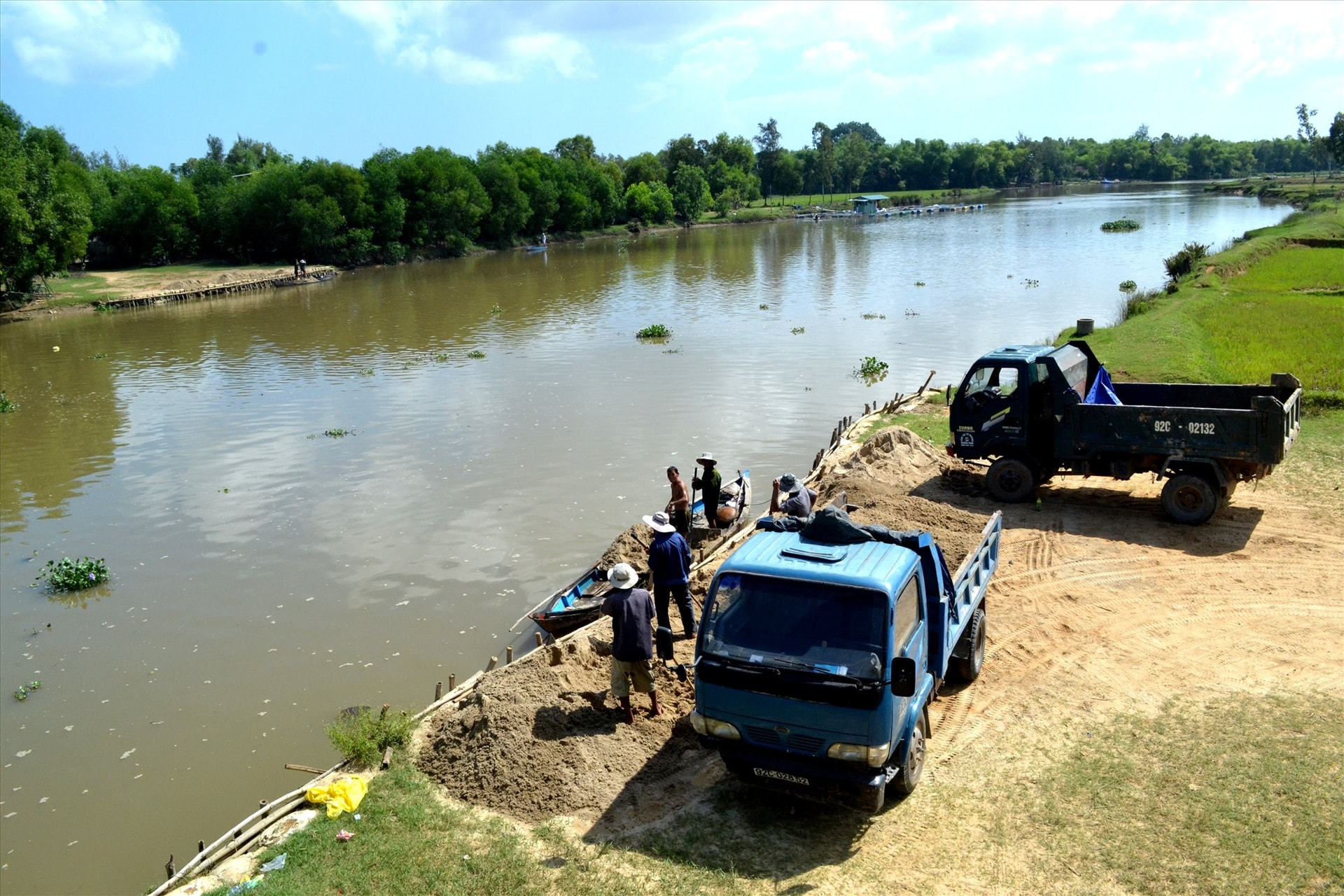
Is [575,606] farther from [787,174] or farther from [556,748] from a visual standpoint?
[787,174]

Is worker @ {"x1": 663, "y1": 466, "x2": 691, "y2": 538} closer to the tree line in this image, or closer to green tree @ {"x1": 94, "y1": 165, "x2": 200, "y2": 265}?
the tree line

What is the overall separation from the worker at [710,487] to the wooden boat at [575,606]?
7.95ft

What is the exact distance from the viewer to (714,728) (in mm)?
8398

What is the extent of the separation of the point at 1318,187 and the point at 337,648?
15091 centimetres

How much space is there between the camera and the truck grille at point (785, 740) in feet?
26.2

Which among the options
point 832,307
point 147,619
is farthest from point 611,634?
point 832,307

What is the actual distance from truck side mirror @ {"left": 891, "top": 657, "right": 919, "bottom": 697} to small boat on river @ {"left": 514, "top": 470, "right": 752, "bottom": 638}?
195 inches

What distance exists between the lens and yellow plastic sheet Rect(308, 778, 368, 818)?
9.10 m

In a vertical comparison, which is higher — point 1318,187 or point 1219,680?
point 1318,187

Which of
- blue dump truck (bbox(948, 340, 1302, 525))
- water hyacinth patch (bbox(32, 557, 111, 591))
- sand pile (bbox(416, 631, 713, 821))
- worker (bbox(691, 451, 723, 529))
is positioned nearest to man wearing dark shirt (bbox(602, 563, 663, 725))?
sand pile (bbox(416, 631, 713, 821))

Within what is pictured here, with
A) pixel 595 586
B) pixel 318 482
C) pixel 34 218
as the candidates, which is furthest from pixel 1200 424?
pixel 34 218

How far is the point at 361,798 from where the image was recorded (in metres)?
9.28

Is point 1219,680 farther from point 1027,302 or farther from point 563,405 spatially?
point 1027,302

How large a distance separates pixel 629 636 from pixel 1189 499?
11005mm
